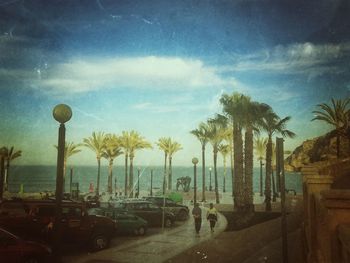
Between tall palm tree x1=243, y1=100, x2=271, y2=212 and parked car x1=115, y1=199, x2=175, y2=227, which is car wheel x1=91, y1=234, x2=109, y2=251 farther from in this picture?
tall palm tree x1=243, y1=100, x2=271, y2=212

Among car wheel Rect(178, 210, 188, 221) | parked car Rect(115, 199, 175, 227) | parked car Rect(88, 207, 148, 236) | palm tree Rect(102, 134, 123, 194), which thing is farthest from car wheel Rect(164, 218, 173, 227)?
palm tree Rect(102, 134, 123, 194)

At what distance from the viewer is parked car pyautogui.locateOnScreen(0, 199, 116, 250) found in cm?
1123

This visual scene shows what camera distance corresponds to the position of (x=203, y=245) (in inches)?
528

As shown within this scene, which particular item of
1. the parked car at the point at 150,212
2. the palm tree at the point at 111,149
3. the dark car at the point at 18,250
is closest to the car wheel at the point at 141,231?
the parked car at the point at 150,212

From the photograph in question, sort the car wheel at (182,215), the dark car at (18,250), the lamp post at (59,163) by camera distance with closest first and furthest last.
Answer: the lamp post at (59,163)
the dark car at (18,250)
the car wheel at (182,215)

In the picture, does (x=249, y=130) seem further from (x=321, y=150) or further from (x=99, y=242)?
(x=321, y=150)

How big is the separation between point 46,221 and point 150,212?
836cm

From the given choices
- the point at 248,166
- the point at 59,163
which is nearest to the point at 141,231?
the point at 248,166

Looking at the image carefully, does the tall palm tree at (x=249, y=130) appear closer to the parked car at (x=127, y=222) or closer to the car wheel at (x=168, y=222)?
the car wheel at (x=168, y=222)

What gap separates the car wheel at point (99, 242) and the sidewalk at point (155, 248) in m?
0.25

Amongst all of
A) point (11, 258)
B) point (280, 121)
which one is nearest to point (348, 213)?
point (11, 258)

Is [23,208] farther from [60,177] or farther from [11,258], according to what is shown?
[60,177]

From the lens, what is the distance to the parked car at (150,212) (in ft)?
60.5

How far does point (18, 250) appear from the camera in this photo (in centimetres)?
820
